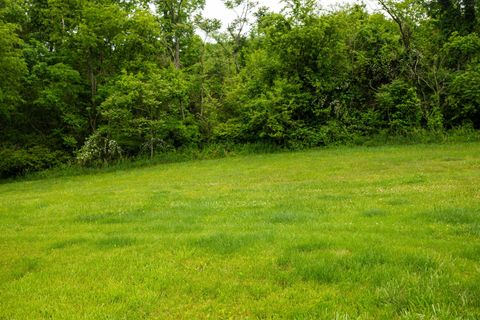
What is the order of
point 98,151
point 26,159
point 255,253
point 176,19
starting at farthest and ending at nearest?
point 176,19 → point 26,159 → point 98,151 → point 255,253

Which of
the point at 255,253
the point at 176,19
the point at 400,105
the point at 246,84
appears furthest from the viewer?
the point at 176,19

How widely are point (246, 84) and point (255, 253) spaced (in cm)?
2820

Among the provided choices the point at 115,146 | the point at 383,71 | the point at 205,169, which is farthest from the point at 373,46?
the point at 115,146

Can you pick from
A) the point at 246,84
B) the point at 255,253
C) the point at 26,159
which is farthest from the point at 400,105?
the point at 26,159

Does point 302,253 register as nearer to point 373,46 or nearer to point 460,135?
point 460,135

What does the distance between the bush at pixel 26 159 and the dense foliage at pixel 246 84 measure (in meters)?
0.11

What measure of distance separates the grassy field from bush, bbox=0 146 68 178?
18696 mm

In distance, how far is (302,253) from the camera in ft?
23.9

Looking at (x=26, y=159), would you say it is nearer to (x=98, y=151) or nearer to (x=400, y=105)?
(x=98, y=151)

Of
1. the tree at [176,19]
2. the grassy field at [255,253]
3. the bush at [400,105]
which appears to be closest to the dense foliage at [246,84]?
the bush at [400,105]

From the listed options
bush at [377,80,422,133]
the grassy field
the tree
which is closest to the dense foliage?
bush at [377,80,422,133]

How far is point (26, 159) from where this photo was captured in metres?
32.2

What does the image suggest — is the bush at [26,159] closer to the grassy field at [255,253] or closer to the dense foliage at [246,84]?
the dense foliage at [246,84]

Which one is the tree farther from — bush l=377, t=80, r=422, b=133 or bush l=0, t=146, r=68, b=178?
bush l=377, t=80, r=422, b=133
